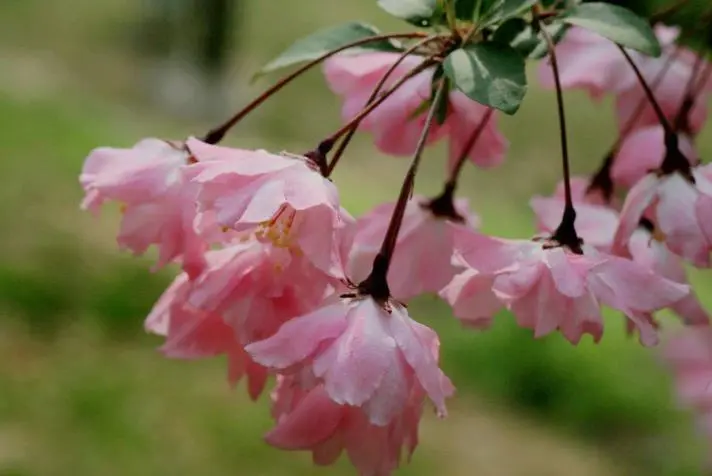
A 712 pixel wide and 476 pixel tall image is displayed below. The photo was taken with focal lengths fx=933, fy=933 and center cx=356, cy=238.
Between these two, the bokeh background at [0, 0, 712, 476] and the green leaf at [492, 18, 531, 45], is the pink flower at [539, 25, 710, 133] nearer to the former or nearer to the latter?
the green leaf at [492, 18, 531, 45]

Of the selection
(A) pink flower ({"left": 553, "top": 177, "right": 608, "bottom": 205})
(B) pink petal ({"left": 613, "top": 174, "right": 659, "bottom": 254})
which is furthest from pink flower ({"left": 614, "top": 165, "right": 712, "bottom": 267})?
(A) pink flower ({"left": 553, "top": 177, "right": 608, "bottom": 205})

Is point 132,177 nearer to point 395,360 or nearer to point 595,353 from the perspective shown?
point 395,360

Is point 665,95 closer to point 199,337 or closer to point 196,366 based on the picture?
point 199,337

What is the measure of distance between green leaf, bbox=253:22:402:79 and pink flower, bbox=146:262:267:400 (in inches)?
4.6

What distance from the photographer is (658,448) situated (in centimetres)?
188

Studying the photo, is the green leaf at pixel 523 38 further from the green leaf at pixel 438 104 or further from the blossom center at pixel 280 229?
the blossom center at pixel 280 229

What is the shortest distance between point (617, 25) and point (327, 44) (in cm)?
14

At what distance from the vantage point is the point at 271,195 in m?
0.34

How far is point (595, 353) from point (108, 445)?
3.62 ft

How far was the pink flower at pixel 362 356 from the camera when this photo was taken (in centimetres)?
33

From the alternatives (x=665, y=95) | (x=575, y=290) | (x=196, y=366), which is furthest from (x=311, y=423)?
(x=196, y=366)

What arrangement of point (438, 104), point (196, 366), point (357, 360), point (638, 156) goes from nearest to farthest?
1. point (357, 360)
2. point (438, 104)
3. point (638, 156)
4. point (196, 366)

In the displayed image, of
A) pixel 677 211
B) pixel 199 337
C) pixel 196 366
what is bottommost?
pixel 196 366

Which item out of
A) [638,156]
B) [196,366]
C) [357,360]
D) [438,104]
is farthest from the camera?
[196,366]
